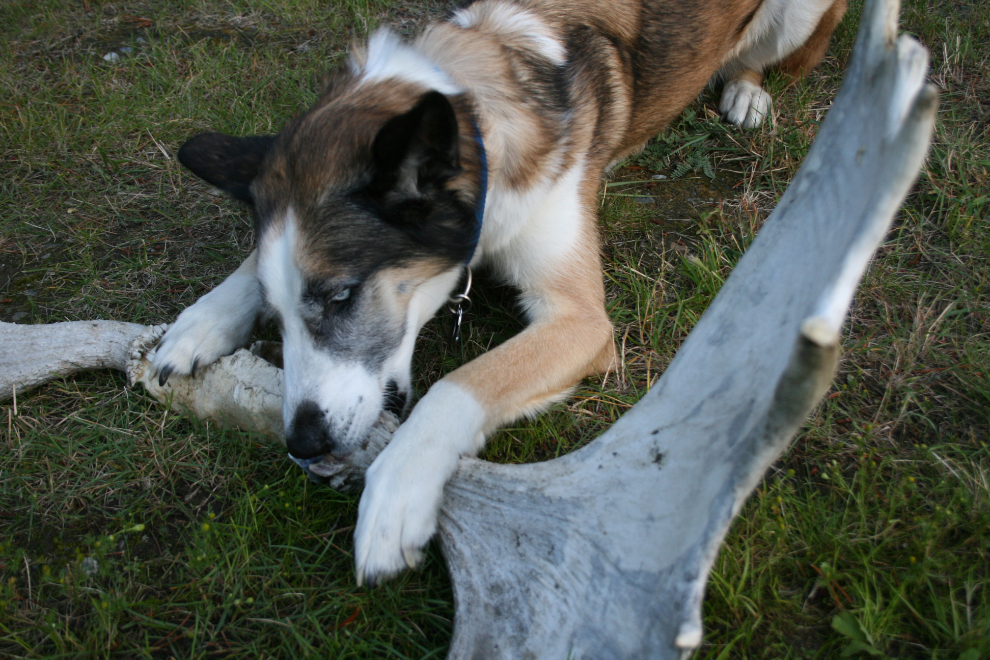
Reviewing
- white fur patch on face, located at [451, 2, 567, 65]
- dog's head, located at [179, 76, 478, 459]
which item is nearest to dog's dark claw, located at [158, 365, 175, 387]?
dog's head, located at [179, 76, 478, 459]

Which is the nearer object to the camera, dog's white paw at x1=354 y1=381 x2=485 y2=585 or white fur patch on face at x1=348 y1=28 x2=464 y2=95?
dog's white paw at x1=354 y1=381 x2=485 y2=585

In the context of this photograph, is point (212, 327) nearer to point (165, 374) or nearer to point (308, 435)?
point (165, 374)

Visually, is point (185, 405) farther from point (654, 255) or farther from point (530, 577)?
point (654, 255)

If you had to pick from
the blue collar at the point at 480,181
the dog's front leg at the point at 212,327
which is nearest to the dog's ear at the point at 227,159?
the dog's front leg at the point at 212,327

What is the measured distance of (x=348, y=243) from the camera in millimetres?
1926

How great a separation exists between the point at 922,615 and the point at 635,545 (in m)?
0.85

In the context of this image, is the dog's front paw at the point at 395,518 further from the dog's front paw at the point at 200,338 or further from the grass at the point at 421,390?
the dog's front paw at the point at 200,338

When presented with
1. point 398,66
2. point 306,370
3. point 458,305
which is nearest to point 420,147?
point 398,66

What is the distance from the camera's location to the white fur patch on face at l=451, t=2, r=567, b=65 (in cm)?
254

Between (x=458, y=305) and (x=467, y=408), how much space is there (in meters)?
0.67

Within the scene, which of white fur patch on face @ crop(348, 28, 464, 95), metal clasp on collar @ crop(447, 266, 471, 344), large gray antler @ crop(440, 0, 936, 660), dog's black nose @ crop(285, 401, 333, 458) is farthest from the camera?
metal clasp on collar @ crop(447, 266, 471, 344)

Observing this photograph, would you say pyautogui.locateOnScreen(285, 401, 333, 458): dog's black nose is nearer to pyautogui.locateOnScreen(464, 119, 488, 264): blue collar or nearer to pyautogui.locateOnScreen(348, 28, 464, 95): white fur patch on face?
pyautogui.locateOnScreen(464, 119, 488, 264): blue collar

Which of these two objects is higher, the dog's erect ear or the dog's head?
the dog's erect ear

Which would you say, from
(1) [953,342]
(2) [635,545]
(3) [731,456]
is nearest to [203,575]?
Answer: (2) [635,545]
